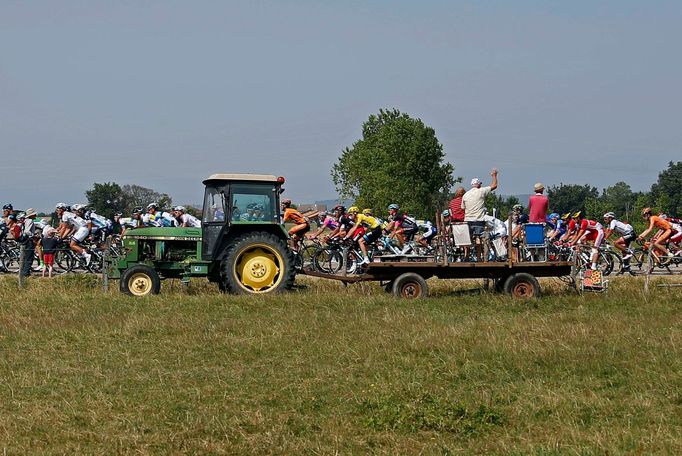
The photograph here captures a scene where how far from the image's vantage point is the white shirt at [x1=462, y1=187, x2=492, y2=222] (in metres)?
16.8

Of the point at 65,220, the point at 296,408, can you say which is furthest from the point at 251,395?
the point at 65,220

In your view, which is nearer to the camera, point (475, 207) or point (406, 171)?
point (475, 207)

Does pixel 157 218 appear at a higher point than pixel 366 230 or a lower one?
higher

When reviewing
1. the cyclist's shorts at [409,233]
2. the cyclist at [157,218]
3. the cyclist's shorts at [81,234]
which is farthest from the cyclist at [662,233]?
the cyclist's shorts at [81,234]

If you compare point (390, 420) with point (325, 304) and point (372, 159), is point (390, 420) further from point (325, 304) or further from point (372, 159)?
point (372, 159)

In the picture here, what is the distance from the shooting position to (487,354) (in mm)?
10375

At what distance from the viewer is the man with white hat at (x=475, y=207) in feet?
55.2

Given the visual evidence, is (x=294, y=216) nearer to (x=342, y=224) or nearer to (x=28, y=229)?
(x=342, y=224)

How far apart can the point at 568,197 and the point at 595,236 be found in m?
115

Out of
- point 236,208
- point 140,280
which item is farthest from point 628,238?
point 140,280

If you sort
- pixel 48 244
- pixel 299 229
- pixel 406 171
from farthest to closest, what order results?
pixel 406 171 → pixel 48 244 → pixel 299 229

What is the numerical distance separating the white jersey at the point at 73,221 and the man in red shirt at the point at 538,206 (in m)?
12.1

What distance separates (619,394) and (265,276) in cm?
944

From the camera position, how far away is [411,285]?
16547mm
